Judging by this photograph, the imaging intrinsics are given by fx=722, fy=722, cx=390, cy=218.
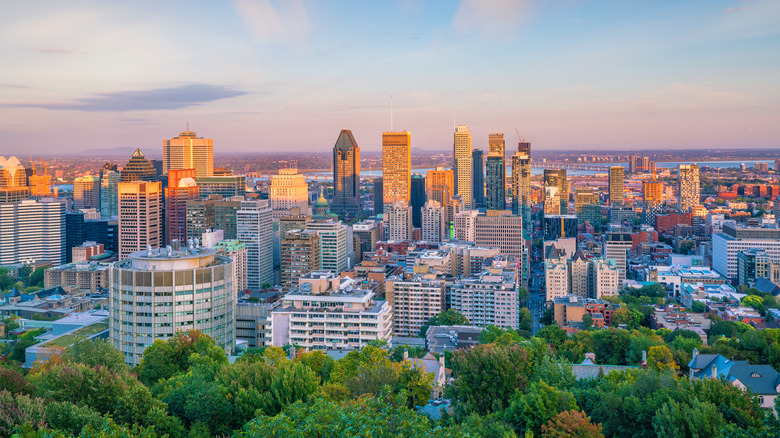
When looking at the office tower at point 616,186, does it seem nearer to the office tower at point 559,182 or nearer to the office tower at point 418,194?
the office tower at point 559,182

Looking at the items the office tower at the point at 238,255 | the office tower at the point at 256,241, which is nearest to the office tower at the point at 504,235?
the office tower at the point at 256,241

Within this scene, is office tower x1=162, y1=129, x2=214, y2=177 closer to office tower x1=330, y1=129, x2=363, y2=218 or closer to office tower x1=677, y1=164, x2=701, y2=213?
office tower x1=330, y1=129, x2=363, y2=218

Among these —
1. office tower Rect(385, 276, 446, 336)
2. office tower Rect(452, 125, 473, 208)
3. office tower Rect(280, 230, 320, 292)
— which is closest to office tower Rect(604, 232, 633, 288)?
office tower Rect(385, 276, 446, 336)

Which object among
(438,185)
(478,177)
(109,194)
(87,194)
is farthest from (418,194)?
(87,194)

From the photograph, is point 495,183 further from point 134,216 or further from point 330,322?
point 330,322

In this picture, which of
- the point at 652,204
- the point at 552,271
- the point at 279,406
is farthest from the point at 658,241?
the point at 279,406

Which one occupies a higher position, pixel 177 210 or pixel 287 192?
A: pixel 287 192
